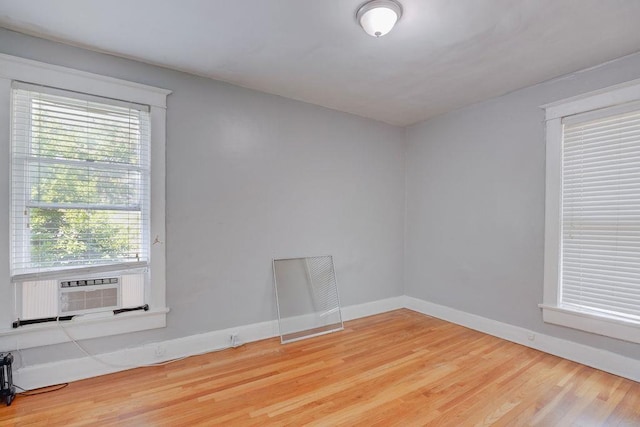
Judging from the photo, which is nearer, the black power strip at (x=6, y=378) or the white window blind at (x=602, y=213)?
the black power strip at (x=6, y=378)

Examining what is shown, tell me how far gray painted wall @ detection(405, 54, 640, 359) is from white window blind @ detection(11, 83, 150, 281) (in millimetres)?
3262

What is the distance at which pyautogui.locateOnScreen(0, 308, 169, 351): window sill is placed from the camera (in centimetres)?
216

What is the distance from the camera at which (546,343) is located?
2875mm

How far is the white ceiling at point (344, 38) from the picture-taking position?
6.25 ft

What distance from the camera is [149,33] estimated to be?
2182 millimetres

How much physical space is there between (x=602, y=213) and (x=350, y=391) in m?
2.56

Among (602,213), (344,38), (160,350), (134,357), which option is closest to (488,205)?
(602,213)

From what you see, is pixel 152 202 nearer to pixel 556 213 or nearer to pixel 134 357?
pixel 134 357

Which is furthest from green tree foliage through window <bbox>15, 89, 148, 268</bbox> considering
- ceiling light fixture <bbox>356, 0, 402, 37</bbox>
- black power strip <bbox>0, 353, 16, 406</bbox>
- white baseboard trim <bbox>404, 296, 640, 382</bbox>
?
white baseboard trim <bbox>404, 296, 640, 382</bbox>

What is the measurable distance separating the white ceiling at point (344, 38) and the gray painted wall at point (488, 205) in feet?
1.07

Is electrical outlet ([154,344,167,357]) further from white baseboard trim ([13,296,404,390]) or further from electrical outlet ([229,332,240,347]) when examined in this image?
electrical outlet ([229,332,240,347])

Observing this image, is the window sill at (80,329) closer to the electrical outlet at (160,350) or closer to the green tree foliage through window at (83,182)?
the electrical outlet at (160,350)

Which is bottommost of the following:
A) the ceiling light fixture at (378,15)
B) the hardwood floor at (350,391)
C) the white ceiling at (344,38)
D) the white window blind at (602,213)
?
the hardwood floor at (350,391)

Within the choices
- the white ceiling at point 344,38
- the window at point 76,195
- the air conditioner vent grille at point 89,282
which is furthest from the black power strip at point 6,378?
the white ceiling at point 344,38
